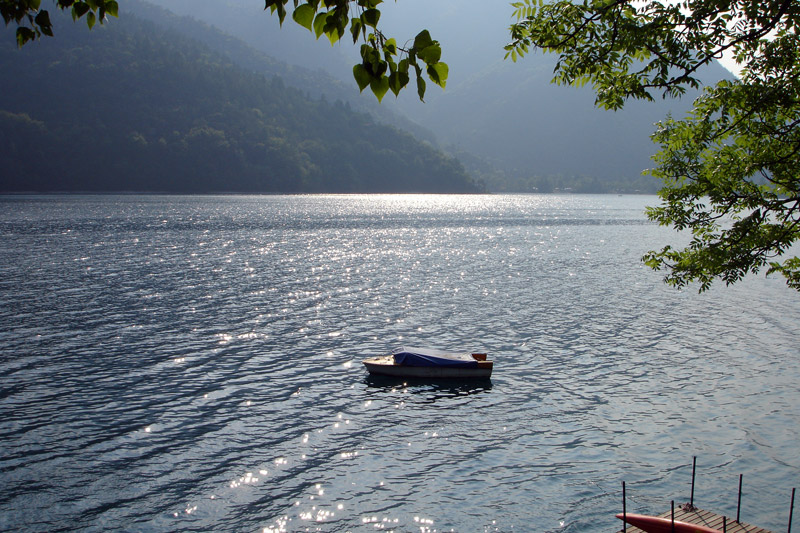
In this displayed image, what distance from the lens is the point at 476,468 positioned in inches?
1180

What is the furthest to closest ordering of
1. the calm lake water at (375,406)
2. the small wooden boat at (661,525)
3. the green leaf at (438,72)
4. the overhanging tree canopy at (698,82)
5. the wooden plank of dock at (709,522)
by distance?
1. the calm lake water at (375,406)
2. the wooden plank of dock at (709,522)
3. the small wooden boat at (661,525)
4. the overhanging tree canopy at (698,82)
5. the green leaf at (438,72)

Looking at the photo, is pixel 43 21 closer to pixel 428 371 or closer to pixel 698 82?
pixel 698 82

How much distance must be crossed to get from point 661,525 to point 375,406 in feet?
64.8

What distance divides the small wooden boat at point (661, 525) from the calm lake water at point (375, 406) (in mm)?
3173

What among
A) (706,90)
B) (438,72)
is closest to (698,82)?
(706,90)

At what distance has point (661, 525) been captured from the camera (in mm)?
21531

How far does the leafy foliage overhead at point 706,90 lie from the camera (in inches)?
668

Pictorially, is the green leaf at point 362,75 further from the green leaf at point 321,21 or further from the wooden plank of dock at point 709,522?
the wooden plank of dock at point 709,522

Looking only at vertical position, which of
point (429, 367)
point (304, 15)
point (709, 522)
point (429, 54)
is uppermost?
point (304, 15)

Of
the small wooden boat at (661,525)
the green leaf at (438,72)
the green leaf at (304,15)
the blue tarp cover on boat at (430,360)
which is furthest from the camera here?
the blue tarp cover on boat at (430,360)

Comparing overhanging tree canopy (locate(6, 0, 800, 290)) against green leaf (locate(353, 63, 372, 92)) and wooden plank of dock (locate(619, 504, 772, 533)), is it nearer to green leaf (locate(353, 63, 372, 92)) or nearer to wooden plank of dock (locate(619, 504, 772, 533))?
green leaf (locate(353, 63, 372, 92))

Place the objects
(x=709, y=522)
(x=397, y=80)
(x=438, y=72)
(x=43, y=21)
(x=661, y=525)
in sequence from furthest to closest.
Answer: (x=709, y=522), (x=661, y=525), (x=43, y=21), (x=397, y=80), (x=438, y=72)

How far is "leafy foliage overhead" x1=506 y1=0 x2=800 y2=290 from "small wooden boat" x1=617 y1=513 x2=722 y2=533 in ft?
30.7

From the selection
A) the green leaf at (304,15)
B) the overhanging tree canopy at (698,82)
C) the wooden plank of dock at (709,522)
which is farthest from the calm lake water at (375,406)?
the green leaf at (304,15)
